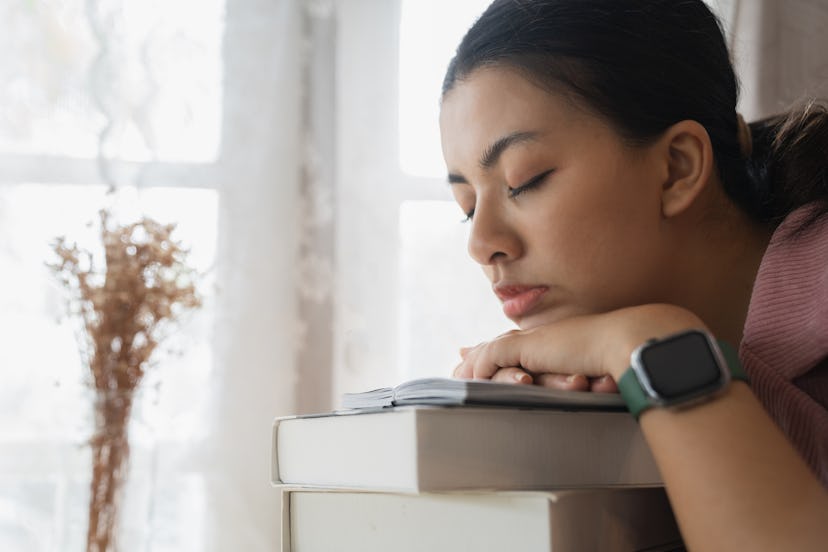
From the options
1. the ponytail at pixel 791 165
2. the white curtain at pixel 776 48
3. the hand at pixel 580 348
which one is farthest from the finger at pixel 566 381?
the white curtain at pixel 776 48

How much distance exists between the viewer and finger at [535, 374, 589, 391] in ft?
2.03

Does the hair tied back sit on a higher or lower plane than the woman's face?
higher

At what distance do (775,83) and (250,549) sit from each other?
1.21 m

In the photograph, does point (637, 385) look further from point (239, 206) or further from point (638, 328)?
point (239, 206)

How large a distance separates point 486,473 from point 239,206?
97 cm

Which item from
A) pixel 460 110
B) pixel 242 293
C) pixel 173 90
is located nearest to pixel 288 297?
pixel 242 293

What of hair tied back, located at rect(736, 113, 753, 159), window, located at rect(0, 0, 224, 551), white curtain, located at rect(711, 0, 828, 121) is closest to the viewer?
hair tied back, located at rect(736, 113, 753, 159)

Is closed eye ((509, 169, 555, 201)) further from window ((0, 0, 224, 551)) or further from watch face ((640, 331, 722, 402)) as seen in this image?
window ((0, 0, 224, 551))

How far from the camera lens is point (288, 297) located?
1.40 meters

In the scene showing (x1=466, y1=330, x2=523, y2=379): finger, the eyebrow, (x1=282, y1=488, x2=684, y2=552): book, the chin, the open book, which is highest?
the eyebrow

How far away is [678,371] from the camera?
1.76 feet

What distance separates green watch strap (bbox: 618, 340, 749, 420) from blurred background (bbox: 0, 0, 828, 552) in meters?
0.83

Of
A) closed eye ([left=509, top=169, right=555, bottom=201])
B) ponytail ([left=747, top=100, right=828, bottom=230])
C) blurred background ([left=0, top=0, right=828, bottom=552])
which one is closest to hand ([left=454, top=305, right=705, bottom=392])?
closed eye ([left=509, top=169, right=555, bottom=201])

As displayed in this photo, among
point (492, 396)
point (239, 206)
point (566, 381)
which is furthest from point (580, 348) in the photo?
point (239, 206)
